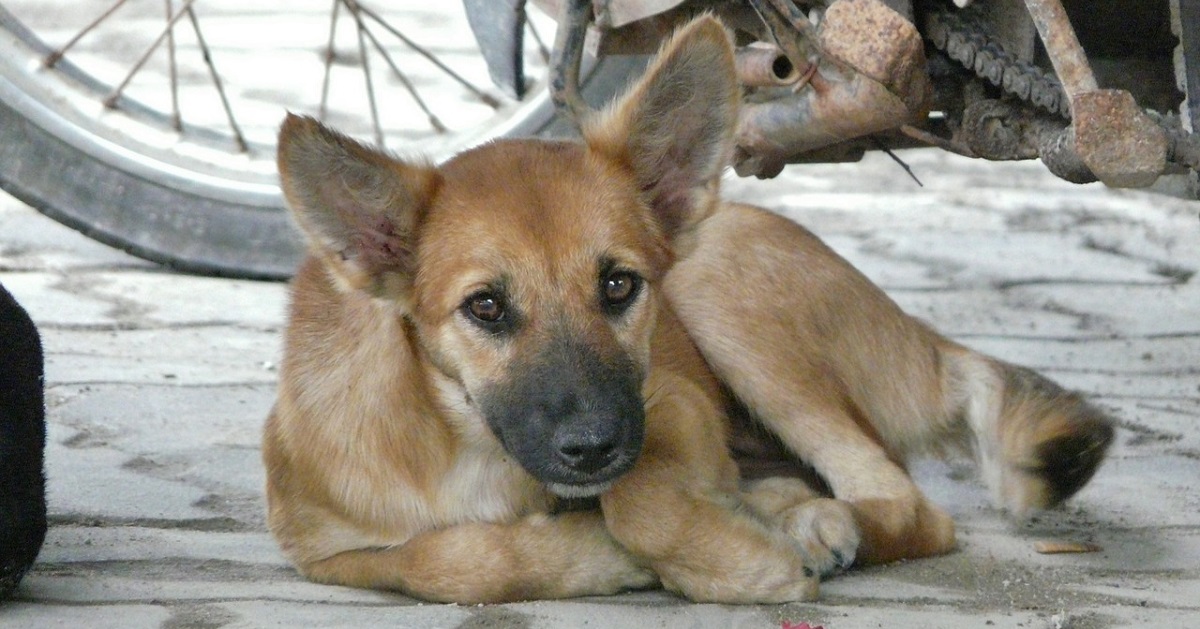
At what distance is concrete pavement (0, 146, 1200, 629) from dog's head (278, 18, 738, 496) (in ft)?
1.34

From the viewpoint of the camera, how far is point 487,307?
3049 mm

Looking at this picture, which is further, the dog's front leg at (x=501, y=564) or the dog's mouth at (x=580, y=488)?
the dog's front leg at (x=501, y=564)

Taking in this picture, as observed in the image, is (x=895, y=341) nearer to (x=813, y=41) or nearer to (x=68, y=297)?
(x=813, y=41)

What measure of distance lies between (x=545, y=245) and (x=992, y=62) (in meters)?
1.15

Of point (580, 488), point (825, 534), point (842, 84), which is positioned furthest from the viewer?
point (842, 84)

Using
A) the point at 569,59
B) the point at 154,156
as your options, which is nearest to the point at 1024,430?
the point at 569,59

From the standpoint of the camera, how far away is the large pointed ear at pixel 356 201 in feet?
9.69

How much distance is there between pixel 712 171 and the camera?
332 cm

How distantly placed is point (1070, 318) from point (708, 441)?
280cm

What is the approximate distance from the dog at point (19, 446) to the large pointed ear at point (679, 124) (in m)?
1.27

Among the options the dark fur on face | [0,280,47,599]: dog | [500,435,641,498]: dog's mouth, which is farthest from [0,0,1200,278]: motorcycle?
[0,280,47,599]: dog

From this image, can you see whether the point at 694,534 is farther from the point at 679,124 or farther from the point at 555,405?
the point at 679,124

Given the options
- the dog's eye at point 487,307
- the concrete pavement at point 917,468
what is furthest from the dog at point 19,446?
the dog's eye at point 487,307

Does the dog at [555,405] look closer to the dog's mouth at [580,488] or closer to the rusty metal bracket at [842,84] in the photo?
the dog's mouth at [580,488]
